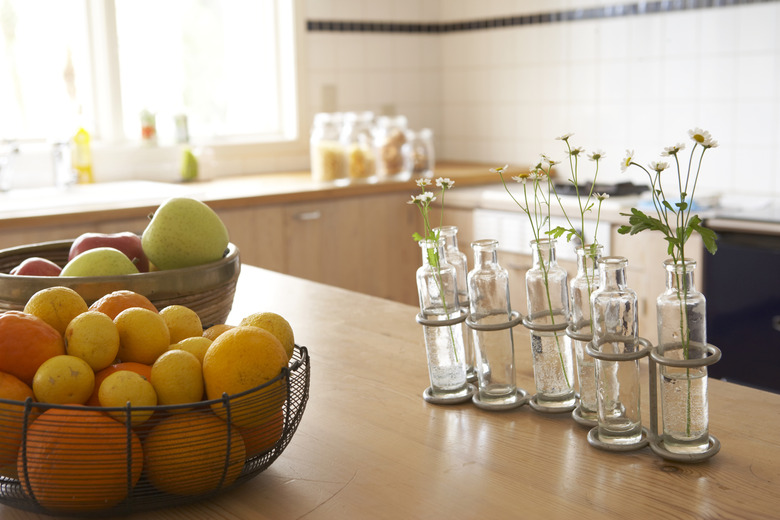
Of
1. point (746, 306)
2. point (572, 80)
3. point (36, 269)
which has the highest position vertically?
point (572, 80)

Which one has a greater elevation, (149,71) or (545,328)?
(149,71)

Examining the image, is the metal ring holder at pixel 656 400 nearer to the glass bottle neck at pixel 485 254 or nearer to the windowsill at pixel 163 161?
the glass bottle neck at pixel 485 254

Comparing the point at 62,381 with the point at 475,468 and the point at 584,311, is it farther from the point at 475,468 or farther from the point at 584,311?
the point at 584,311

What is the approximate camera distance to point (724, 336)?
8.50 ft

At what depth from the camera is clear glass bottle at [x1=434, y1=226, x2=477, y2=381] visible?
100 cm

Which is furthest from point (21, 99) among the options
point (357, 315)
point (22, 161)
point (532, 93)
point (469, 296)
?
point (469, 296)

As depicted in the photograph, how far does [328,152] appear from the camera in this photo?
3402 mm

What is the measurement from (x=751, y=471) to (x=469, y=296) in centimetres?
34

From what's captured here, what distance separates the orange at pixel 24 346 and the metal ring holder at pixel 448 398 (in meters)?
0.39

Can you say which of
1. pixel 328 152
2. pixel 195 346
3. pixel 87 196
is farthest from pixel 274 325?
pixel 328 152

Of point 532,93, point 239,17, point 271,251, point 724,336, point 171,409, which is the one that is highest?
point 239,17

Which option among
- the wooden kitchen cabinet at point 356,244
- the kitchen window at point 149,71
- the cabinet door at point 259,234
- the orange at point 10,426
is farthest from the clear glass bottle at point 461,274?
the kitchen window at point 149,71

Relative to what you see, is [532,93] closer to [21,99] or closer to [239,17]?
[239,17]

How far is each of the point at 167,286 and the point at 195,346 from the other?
29 cm
